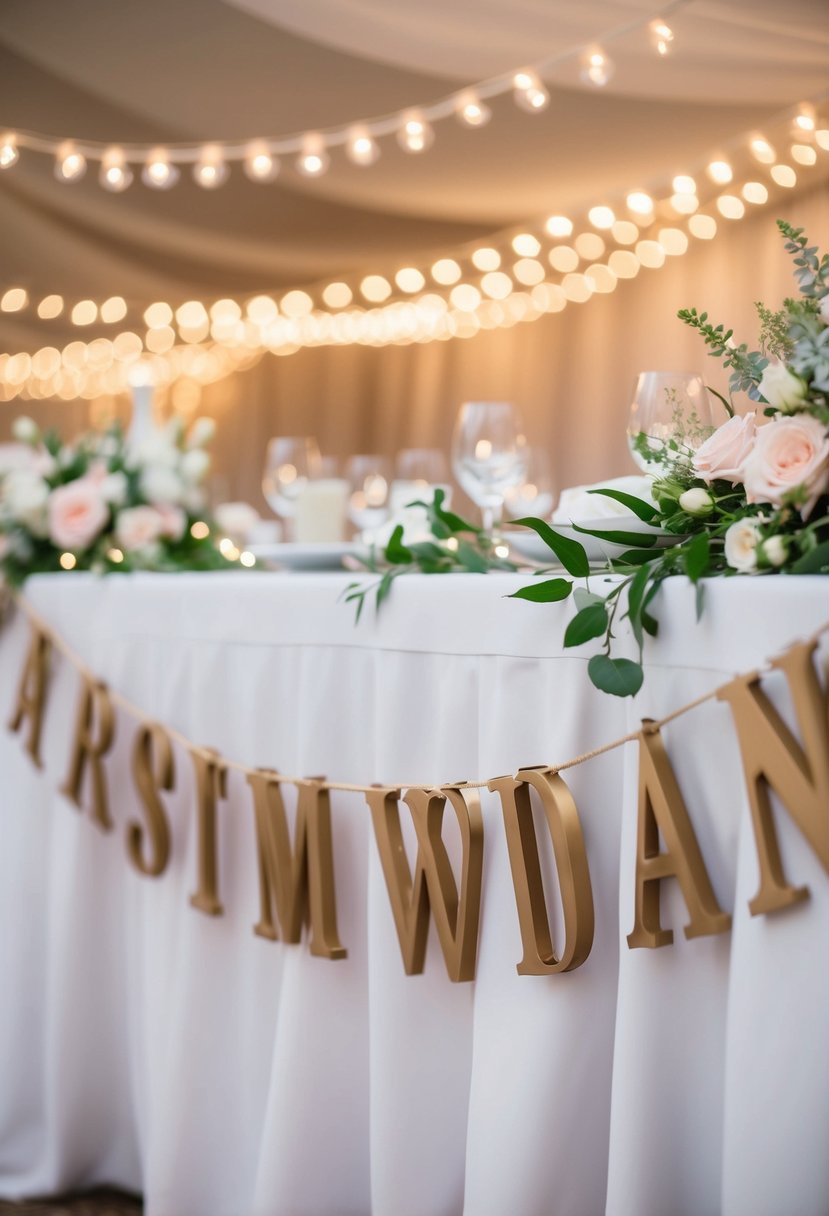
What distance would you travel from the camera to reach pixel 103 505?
194 cm

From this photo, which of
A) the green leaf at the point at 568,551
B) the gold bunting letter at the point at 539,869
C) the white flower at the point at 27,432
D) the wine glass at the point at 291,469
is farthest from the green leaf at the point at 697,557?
the white flower at the point at 27,432

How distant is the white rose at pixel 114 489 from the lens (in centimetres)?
195

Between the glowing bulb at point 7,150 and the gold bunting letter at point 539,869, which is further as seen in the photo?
the glowing bulb at point 7,150

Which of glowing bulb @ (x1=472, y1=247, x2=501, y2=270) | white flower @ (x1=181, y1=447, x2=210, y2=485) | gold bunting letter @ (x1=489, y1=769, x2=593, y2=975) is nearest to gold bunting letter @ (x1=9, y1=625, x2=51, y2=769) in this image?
white flower @ (x1=181, y1=447, x2=210, y2=485)

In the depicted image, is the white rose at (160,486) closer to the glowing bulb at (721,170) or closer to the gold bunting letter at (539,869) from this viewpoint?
the gold bunting letter at (539,869)

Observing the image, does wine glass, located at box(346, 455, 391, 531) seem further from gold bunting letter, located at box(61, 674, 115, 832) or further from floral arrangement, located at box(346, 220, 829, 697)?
floral arrangement, located at box(346, 220, 829, 697)

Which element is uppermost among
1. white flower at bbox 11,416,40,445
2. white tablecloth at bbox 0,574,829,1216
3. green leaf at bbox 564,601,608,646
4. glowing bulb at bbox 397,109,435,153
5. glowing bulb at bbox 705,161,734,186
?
glowing bulb at bbox 705,161,734,186

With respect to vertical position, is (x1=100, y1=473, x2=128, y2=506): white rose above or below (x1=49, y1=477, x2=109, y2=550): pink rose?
above

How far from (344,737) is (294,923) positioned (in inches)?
9.1

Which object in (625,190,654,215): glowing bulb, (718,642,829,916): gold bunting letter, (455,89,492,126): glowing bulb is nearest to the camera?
Answer: (718,642,829,916): gold bunting letter

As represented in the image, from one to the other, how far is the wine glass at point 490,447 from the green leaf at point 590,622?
0.46 meters

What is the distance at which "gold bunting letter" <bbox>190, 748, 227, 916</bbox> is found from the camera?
4.78ft

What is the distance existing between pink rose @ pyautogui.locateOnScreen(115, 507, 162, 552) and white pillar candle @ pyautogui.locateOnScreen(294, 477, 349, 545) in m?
0.29

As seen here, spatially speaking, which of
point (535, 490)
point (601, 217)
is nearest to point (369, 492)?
point (535, 490)
